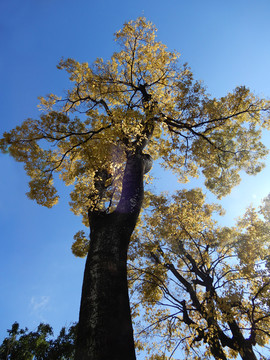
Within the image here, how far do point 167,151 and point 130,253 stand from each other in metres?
4.58

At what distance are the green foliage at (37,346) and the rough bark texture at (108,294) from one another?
1445 centimetres

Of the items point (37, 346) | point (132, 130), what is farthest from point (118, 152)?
point (37, 346)

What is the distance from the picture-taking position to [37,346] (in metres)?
13.7

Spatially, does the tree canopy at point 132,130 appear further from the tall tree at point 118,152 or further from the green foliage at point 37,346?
the green foliage at point 37,346

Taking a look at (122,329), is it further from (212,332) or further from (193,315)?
(193,315)

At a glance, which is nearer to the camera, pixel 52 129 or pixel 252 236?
pixel 52 129

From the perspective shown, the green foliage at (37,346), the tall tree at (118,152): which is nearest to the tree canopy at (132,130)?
the tall tree at (118,152)

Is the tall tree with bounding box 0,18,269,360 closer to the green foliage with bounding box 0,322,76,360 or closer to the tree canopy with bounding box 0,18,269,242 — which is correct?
the tree canopy with bounding box 0,18,269,242

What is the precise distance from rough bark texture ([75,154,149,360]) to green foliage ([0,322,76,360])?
47.4 feet

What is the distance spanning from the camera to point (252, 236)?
7.34m

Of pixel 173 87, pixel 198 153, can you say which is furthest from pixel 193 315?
pixel 173 87

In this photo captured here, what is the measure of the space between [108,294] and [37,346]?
17.2 metres

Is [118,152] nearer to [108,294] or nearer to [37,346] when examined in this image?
[108,294]

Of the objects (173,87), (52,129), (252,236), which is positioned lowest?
(252,236)
